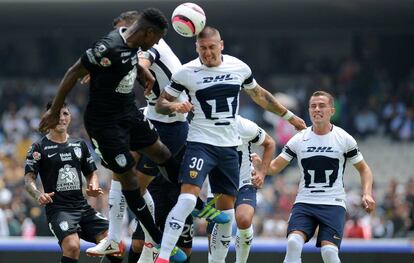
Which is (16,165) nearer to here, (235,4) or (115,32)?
(235,4)

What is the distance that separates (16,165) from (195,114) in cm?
1319

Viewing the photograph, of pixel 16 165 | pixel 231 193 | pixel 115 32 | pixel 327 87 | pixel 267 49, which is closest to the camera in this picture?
pixel 115 32

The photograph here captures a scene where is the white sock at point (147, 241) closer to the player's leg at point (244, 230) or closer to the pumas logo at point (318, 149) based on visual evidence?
the player's leg at point (244, 230)

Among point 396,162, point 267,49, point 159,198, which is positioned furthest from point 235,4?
point 159,198

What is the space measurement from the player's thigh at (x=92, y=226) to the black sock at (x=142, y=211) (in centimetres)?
162

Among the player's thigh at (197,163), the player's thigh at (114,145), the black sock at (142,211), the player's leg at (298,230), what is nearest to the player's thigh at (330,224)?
the player's leg at (298,230)

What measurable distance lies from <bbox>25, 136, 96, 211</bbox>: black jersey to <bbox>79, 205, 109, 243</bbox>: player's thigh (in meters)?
0.17

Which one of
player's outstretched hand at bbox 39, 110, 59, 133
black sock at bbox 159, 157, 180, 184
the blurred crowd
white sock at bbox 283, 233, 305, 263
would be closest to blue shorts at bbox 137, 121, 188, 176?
black sock at bbox 159, 157, 180, 184

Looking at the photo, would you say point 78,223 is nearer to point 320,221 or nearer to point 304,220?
point 304,220

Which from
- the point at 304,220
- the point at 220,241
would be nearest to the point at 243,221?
the point at 220,241

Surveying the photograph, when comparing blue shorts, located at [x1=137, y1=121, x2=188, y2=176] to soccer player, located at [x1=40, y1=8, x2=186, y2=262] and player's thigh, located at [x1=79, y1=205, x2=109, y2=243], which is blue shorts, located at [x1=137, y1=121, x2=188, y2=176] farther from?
player's thigh, located at [x1=79, y1=205, x2=109, y2=243]

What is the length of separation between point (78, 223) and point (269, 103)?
2.80 meters

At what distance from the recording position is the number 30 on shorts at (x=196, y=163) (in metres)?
11.0

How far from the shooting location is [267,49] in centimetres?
2970
